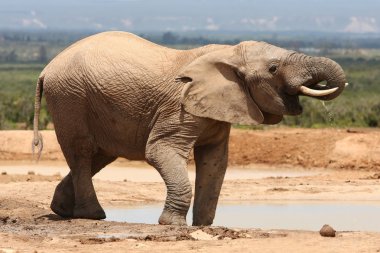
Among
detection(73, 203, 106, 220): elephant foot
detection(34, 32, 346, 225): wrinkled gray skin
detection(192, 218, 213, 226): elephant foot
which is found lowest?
detection(73, 203, 106, 220): elephant foot

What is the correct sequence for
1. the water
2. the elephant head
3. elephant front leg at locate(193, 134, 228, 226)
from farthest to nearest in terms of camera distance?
the water < elephant front leg at locate(193, 134, 228, 226) < the elephant head

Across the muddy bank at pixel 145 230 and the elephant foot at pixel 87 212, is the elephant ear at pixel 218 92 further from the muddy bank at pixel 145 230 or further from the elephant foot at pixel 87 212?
the elephant foot at pixel 87 212

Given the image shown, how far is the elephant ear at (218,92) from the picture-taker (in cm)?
1291

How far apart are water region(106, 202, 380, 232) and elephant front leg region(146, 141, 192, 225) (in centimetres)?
219

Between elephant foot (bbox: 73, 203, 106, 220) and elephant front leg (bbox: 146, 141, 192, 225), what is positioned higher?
elephant front leg (bbox: 146, 141, 192, 225)

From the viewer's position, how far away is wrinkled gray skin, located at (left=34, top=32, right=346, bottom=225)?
12.8 meters

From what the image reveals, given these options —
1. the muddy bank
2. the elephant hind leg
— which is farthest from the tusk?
Result: the elephant hind leg

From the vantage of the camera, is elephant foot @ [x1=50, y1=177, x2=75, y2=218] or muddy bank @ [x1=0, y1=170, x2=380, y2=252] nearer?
muddy bank @ [x1=0, y1=170, x2=380, y2=252]

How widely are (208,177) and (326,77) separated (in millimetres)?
1965

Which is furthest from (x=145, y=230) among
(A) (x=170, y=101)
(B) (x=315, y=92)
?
(B) (x=315, y=92)

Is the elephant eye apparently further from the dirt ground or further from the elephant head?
the dirt ground

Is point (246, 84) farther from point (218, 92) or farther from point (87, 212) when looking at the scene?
point (87, 212)

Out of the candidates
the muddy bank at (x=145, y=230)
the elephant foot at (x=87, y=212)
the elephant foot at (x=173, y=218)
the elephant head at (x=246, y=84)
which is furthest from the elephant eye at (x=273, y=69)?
the elephant foot at (x=87, y=212)

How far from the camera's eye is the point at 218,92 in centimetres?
1305
